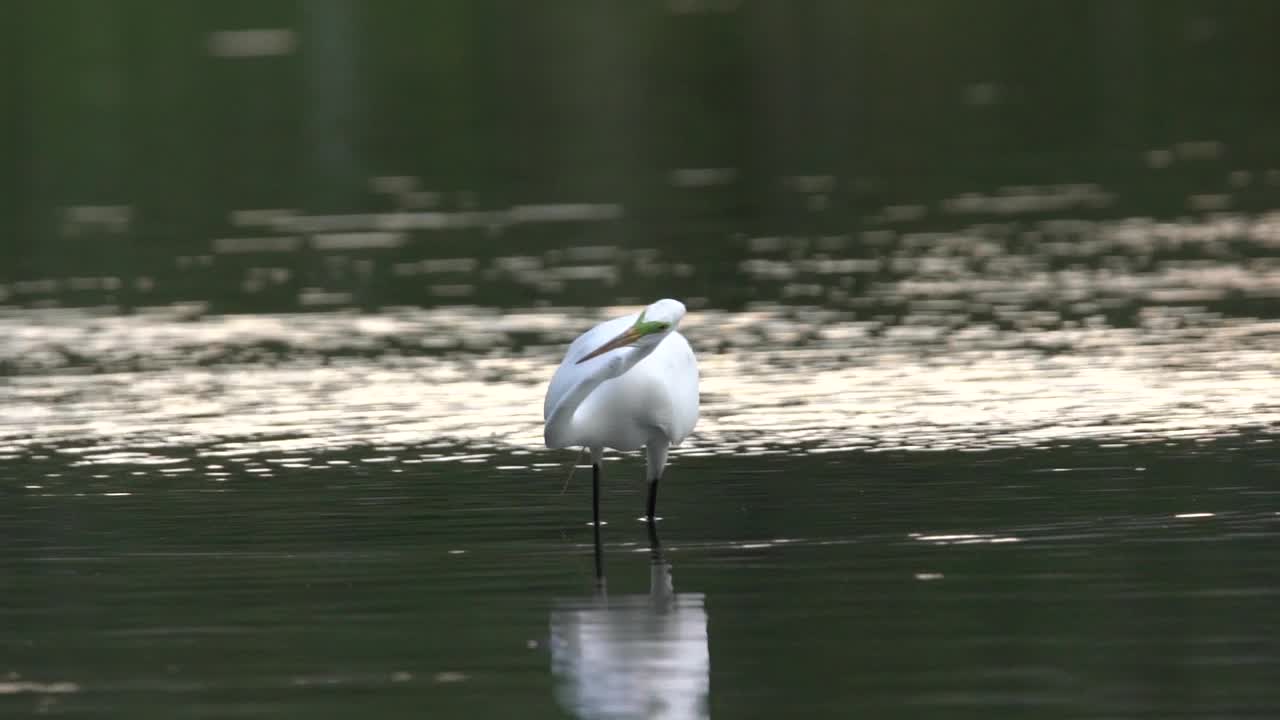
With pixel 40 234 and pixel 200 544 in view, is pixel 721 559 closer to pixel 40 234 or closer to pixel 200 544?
pixel 200 544

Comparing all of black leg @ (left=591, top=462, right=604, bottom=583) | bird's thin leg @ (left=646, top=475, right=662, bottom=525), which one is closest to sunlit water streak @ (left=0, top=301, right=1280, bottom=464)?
bird's thin leg @ (left=646, top=475, right=662, bottom=525)

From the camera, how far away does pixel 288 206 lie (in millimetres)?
39688

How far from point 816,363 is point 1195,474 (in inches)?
237

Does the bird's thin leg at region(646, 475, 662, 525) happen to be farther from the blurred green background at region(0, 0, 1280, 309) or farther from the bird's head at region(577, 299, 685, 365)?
the blurred green background at region(0, 0, 1280, 309)

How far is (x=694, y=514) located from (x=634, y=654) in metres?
3.97

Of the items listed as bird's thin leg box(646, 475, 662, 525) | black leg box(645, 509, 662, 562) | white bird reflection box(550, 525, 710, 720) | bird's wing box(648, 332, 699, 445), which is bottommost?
white bird reflection box(550, 525, 710, 720)

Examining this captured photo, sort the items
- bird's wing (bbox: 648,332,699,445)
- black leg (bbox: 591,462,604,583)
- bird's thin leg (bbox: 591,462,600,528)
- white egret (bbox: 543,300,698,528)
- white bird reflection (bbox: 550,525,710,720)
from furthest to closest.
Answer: bird's thin leg (bbox: 591,462,600,528) < bird's wing (bbox: 648,332,699,445) < white egret (bbox: 543,300,698,528) < black leg (bbox: 591,462,604,583) < white bird reflection (bbox: 550,525,710,720)

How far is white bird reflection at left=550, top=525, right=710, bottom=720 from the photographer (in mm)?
12305

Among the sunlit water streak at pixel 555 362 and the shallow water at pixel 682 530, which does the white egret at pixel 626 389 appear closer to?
the shallow water at pixel 682 530

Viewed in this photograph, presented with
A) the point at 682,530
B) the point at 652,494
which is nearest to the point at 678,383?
the point at 652,494

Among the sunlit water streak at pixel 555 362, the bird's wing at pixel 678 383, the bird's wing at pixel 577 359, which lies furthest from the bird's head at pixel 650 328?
the sunlit water streak at pixel 555 362

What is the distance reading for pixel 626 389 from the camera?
53.0ft

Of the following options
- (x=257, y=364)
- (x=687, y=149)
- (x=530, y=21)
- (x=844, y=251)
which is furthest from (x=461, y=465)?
(x=530, y=21)

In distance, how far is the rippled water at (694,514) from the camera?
42.0 feet
